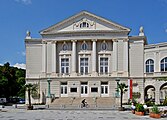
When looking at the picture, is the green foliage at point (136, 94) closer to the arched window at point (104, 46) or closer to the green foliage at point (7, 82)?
the arched window at point (104, 46)

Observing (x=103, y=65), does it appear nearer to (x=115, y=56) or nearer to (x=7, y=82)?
(x=115, y=56)

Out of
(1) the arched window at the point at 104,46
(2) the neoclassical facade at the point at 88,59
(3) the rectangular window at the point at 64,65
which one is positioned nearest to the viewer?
(2) the neoclassical facade at the point at 88,59

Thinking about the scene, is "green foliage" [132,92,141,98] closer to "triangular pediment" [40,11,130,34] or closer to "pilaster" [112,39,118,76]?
"pilaster" [112,39,118,76]

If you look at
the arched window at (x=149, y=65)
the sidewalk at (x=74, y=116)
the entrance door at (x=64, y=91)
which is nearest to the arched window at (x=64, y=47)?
the entrance door at (x=64, y=91)

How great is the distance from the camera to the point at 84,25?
6412 cm

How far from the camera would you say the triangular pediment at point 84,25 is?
63094mm

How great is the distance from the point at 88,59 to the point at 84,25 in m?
6.79

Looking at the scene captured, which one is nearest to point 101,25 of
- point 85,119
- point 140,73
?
point 140,73

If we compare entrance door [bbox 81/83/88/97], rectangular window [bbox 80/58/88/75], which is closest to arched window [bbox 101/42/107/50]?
rectangular window [bbox 80/58/88/75]

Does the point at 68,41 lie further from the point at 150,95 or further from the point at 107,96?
the point at 150,95

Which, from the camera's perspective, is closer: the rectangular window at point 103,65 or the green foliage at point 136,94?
the green foliage at point 136,94

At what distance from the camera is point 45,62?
211 feet

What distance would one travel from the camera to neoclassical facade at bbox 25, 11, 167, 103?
61906 millimetres

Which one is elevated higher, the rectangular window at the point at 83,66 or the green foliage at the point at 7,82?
the rectangular window at the point at 83,66
